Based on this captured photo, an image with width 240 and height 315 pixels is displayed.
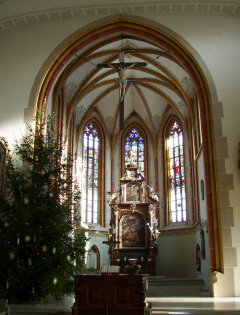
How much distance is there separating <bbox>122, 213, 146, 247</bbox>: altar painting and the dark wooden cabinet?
10.2 m

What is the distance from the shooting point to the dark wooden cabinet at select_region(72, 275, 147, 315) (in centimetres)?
720

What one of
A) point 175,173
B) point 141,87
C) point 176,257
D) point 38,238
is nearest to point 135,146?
point 175,173

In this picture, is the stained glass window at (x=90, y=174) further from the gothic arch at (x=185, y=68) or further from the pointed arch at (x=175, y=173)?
the gothic arch at (x=185, y=68)

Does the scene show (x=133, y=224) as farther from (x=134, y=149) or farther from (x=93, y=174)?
(x=134, y=149)

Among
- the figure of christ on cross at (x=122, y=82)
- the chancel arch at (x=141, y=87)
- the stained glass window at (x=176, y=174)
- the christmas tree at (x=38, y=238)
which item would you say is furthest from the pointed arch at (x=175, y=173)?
the christmas tree at (x=38, y=238)

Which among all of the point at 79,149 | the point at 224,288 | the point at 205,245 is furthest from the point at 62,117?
the point at 224,288

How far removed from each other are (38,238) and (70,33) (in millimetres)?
6764

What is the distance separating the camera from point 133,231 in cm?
1766

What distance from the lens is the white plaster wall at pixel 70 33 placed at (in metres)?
11.3

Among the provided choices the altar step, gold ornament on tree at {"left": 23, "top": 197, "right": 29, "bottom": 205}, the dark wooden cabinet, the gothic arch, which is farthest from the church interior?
gold ornament on tree at {"left": 23, "top": 197, "right": 29, "bottom": 205}

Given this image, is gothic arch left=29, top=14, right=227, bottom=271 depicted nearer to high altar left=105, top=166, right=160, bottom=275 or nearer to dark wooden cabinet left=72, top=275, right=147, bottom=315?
dark wooden cabinet left=72, top=275, right=147, bottom=315

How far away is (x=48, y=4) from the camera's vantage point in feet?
38.9

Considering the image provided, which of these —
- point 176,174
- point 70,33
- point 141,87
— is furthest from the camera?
point 141,87

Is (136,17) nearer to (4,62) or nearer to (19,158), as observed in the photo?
(4,62)
